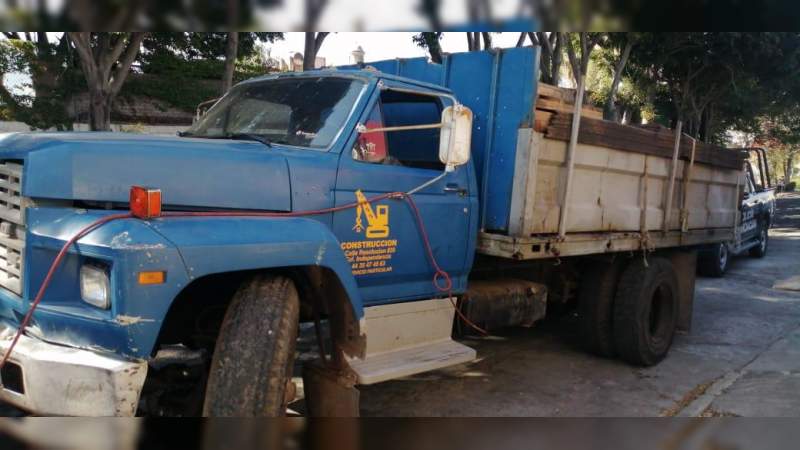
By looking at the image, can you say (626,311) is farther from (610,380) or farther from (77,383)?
(77,383)

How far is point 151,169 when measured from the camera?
2.83 meters

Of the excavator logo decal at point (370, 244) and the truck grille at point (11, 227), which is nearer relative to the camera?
the truck grille at point (11, 227)

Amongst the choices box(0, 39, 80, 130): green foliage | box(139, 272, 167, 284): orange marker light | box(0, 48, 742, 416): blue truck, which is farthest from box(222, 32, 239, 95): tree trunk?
box(139, 272, 167, 284): orange marker light

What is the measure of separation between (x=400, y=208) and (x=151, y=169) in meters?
1.54

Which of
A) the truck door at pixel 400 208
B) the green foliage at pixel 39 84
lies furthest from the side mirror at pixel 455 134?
the green foliage at pixel 39 84

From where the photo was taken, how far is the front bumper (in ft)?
7.88

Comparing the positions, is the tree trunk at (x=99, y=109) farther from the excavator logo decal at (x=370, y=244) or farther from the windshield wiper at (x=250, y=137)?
the excavator logo decal at (x=370, y=244)

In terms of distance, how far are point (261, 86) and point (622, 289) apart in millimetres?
3696

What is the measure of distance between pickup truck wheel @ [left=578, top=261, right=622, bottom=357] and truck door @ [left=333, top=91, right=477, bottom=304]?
6.39 feet

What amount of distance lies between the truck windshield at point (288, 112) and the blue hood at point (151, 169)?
43 centimetres

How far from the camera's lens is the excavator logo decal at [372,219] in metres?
3.60

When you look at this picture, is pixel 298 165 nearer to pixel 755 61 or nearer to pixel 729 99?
pixel 755 61

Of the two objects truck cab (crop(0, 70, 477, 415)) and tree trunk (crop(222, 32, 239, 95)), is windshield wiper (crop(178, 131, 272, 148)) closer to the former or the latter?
truck cab (crop(0, 70, 477, 415))

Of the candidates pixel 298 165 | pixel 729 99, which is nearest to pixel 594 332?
pixel 298 165
